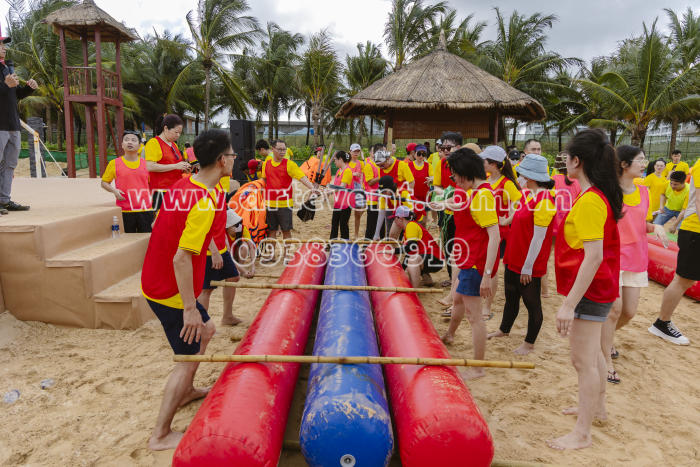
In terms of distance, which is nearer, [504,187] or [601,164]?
[601,164]

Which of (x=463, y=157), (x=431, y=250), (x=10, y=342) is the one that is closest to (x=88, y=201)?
(x=10, y=342)

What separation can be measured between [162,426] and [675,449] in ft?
11.0

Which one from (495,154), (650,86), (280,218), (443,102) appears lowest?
(280,218)

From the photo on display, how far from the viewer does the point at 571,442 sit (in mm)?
2664

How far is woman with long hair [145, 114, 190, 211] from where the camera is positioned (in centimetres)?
443

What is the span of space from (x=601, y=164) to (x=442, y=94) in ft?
27.9

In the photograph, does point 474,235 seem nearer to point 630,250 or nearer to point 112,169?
point 630,250

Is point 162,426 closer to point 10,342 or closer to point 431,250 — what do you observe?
point 10,342

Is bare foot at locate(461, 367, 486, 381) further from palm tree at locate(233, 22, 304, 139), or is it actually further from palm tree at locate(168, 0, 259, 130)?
palm tree at locate(233, 22, 304, 139)

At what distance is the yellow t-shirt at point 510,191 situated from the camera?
3980 mm

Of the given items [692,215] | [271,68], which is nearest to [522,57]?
[271,68]

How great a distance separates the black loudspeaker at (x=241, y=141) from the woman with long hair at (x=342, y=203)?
3.00 m

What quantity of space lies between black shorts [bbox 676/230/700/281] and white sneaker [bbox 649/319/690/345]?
633 mm

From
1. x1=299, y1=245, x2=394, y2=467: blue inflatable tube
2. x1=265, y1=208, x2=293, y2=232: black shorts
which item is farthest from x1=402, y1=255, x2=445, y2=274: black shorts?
x1=299, y1=245, x2=394, y2=467: blue inflatable tube
